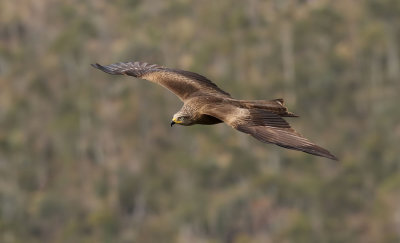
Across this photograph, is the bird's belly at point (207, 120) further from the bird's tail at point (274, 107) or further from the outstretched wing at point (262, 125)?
the bird's tail at point (274, 107)

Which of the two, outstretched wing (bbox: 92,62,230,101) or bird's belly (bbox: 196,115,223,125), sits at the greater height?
outstretched wing (bbox: 92,62,230,101)

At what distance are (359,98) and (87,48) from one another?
54.7 ft

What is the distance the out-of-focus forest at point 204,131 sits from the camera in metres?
54.9

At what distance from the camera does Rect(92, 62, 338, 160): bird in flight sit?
41.0ft

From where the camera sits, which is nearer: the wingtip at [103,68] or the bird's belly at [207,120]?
the bird's belly at [207,120]

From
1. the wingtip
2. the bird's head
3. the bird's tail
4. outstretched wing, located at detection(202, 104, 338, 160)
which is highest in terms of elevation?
the wingtip

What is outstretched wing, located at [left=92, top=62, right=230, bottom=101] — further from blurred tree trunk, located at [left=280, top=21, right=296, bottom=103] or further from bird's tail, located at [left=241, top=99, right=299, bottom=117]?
blurred tree trunk, located at [left=280, top=21, right=296, bottom=103]

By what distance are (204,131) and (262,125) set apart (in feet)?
148

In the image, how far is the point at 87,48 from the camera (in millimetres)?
64062

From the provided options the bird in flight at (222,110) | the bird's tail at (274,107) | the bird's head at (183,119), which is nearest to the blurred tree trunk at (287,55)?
the bird in flight at (222,110)

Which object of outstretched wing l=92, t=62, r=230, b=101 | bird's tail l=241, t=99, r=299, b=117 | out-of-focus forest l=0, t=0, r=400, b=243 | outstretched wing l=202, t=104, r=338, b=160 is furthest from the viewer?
out-of-focus forest l=0, t=0, r=400, b=243

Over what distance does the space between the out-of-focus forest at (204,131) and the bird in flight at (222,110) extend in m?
36.7

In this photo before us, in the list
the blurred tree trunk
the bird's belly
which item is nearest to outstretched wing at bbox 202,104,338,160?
the bird's belly

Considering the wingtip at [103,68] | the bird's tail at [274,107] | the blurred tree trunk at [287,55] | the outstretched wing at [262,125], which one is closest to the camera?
the outstretched wing at [262,125]
